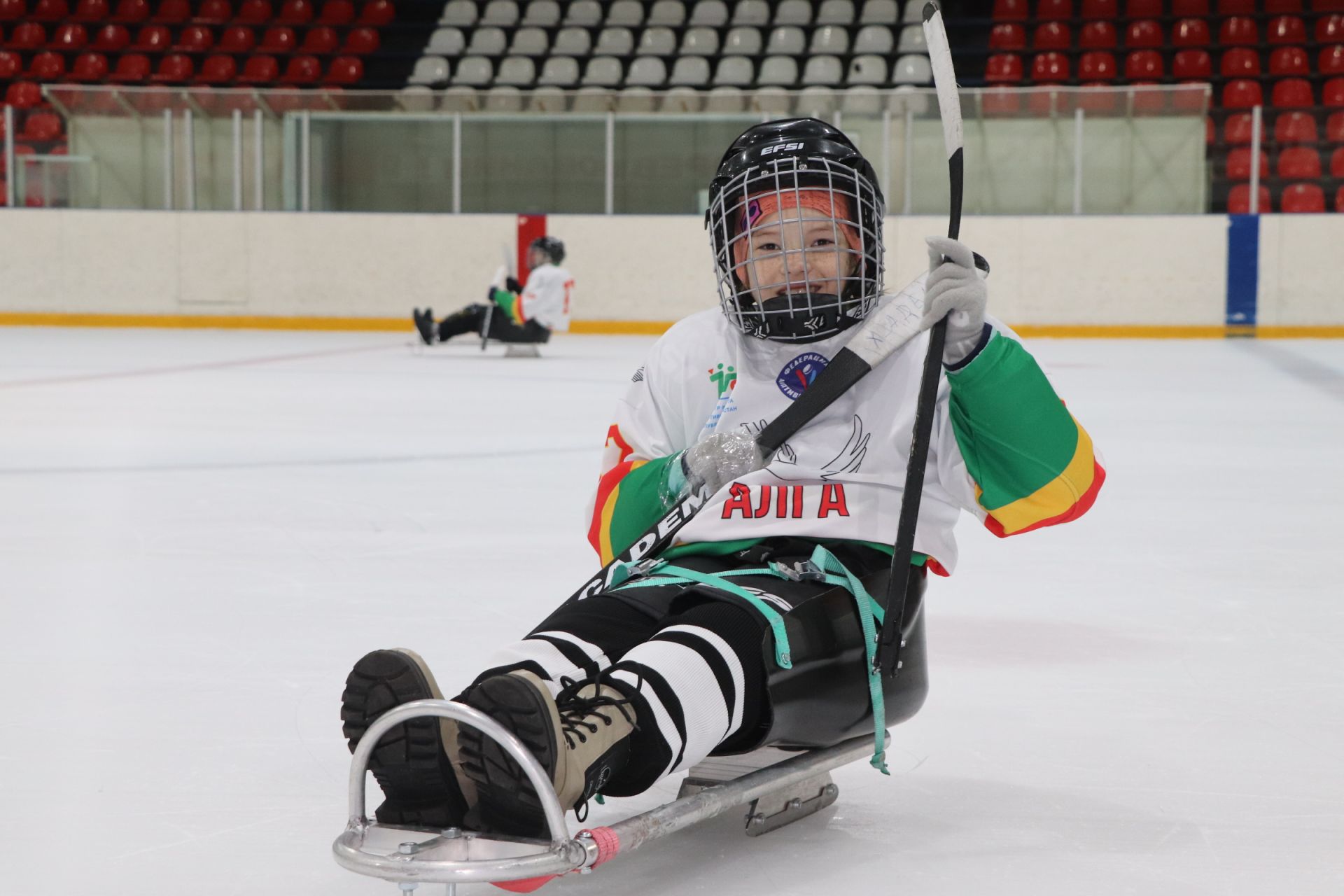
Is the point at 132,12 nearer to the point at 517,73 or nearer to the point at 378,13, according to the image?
the point at 378,13

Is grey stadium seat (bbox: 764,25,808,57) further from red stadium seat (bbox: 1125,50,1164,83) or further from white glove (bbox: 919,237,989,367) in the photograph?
white glove (bbox: 919,237,989,367)

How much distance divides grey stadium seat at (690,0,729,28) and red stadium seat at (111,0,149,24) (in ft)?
16.2

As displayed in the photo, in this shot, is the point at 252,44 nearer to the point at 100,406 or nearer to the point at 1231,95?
the point at 1231,95

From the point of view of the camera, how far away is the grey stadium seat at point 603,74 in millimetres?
13219

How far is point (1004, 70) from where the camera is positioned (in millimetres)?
12883

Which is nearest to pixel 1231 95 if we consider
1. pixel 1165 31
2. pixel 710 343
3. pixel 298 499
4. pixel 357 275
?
pixel 1165 31

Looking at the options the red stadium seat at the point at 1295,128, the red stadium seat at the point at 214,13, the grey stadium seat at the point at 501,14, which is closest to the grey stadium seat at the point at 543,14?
the grey stadium seat at the point at 501,14

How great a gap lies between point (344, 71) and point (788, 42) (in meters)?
3.83

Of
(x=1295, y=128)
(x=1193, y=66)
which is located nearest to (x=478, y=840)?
(x=1295, y=128)

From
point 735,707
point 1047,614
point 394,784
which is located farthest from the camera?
point 1047,614

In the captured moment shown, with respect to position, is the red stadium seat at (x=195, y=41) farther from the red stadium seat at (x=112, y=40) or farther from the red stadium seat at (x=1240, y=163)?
the red stadium seat at (x=1240, y=163)

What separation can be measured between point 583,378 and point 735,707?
623cm

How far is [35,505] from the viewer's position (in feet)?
11.5

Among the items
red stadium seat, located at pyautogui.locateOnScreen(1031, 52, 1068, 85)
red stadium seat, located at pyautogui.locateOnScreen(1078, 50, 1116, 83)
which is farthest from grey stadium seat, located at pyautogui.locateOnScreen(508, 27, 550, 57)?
red stadium seat, located at pyautogui.locateOnScreen(1078, 50, 1116, 83)
